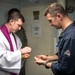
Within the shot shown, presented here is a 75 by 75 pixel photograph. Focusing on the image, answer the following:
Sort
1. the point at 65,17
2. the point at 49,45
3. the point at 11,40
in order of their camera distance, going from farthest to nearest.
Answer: the point at 49,45
the point at 11,40
the point at 65,17

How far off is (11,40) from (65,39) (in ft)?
3.32

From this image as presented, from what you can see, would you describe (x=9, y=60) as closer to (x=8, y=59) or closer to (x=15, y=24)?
(x=8, y=59)

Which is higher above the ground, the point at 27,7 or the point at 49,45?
the point at 27,7

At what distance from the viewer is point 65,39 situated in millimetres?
1720

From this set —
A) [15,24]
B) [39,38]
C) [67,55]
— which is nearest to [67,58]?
[67,55]

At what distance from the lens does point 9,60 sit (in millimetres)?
2232

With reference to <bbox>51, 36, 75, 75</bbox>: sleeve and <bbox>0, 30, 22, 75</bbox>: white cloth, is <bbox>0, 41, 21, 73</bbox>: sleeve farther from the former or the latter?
<bbox>51, 36, 75, 75</bbox>: sleeve

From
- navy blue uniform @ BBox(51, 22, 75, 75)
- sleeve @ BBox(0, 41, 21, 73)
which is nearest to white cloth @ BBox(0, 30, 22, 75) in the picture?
sleeve @ BBox(0, 41, 21, 73)

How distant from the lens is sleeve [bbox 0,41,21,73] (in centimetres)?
223

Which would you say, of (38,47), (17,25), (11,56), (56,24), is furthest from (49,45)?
(56,24)

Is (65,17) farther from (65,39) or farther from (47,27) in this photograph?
(47,27)

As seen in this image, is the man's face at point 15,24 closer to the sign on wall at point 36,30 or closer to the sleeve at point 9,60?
the sleeve at point 9,60

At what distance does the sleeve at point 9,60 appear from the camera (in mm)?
2230

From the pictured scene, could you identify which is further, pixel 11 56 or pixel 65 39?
pixel 11 56
